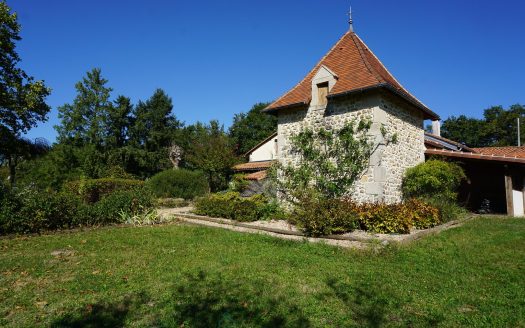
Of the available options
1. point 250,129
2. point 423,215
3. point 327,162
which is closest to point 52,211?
point 327,162

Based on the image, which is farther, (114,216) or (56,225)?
(114,216)

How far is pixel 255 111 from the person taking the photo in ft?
166

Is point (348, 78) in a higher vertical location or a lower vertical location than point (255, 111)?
lower

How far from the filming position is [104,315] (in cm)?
414

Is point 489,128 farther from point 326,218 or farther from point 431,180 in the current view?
point 326,218

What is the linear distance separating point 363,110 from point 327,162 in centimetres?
242

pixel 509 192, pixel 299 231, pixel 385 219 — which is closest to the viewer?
pixel 385 219

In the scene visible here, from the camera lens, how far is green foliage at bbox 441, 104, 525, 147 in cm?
5084

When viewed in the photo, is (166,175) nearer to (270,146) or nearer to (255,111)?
(270,146)

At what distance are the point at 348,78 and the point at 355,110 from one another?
1.46 m

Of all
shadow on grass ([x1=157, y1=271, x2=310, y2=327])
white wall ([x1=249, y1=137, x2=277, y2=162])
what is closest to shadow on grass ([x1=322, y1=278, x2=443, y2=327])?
shadow on grass ([x1=157, y1=271, x2=310, y2=327])

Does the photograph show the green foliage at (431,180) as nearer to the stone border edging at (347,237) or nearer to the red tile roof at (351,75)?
the stone border edging at (347,237)

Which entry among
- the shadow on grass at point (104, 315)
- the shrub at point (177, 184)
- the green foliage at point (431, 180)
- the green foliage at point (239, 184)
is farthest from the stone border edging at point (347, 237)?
the shrub at point (177, 184)

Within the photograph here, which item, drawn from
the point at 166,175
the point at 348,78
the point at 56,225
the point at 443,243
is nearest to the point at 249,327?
the point at 443,243
